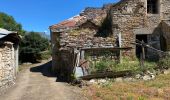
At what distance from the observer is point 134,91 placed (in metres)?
13.8

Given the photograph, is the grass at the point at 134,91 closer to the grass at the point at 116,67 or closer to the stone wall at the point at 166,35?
the grass at the point at 116,67

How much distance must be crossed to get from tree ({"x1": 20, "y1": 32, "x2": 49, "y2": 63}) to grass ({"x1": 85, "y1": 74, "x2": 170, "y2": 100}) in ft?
62.2

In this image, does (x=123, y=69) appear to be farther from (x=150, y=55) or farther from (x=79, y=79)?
(x=150, y=55)

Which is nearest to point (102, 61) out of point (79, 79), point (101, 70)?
point (101, 70)

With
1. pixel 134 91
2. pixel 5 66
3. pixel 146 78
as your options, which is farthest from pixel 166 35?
pixel 5 66

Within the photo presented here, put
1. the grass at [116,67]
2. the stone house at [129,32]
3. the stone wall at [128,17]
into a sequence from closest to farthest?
the grass at [116,67] → the stone house at [129,32] → the stone wall at [128,17]

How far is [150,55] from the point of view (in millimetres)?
21469

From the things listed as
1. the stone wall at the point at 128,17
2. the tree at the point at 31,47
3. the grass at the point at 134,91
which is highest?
the stone wall at the point at 128,17

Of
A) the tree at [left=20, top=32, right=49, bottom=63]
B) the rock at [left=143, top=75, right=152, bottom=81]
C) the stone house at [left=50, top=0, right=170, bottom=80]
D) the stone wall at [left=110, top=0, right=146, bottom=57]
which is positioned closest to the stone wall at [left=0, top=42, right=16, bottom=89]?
the stone house at [left=50, top=0, right=170, bottom=80]

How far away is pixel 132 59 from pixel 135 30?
6.94ft

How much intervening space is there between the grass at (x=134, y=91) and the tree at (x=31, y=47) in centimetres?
1897

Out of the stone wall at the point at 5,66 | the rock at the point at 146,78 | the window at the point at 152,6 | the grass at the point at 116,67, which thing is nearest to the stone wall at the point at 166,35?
the window at the point at 152,6

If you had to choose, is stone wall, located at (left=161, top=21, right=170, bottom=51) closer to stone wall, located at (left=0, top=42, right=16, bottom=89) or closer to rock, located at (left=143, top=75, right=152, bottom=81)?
rock, located at (left=143, top=75, right=152, bottom=81)

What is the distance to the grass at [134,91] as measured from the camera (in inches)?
499
